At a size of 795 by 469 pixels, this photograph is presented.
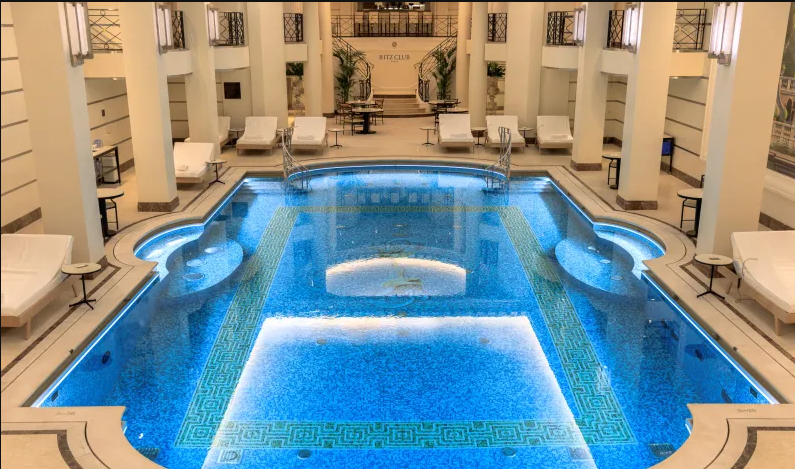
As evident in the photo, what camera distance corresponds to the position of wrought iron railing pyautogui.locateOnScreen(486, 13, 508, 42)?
17.9 m

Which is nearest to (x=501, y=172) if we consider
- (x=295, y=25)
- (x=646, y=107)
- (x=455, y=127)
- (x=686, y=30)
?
(x=455, y=127)

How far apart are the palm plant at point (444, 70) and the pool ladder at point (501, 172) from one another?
772 cm

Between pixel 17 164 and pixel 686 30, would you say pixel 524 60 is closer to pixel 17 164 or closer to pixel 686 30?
pixel 686 30

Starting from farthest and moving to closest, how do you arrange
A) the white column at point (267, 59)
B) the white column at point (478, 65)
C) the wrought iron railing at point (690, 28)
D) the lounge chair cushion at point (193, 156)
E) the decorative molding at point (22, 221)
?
the white column at point (478, 65) < the white column at point (267, 59) < the lounge chair cushion at point (193, 156) < the wrought iron railing at point (690, 28) < the decorative molding at point (22, 221)

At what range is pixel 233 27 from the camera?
641 inches

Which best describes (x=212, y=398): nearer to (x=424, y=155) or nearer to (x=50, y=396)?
(x=50, y=396)

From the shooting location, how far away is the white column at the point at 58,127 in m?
7.77

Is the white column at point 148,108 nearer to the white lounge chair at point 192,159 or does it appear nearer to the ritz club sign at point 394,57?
the white lounge chair at point 192,159

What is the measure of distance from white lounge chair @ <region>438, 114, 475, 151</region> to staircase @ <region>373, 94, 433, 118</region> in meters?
6.49

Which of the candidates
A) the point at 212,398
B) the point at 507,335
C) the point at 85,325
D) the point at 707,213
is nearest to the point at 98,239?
the point at 85,325

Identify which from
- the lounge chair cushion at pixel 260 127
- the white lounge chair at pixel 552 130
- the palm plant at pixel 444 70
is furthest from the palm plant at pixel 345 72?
the white lounge chair at pixel 552 130

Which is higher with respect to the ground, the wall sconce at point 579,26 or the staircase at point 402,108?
the wall sconce at point 579,26

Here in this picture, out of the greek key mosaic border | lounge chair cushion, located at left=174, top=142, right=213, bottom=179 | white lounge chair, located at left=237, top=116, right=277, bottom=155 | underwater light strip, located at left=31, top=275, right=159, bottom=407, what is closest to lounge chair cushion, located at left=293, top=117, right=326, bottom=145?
white lounge chair, located at left=237, top=116, right=277, bottom=155

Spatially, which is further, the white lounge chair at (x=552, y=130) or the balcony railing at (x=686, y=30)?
the white lounge chair at (x=552, y=130)
